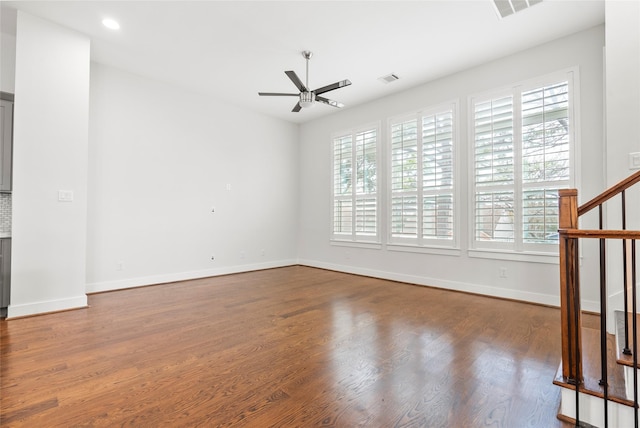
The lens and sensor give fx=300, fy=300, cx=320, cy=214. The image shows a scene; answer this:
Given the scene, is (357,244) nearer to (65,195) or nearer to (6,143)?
(65,195)

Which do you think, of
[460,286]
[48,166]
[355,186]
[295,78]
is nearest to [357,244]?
[355,186]

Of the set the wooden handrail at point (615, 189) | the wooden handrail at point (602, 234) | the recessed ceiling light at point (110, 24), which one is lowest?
the wooden handrail at point (602, 234)

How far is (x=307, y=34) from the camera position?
360cm

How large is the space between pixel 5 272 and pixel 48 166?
1205 mm

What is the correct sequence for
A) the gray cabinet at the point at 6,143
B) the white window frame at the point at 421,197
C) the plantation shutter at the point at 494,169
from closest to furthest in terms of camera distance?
the gray cabinet at the point at 6,143, the plantation shutter at the point at 494,169, the white window frame at the point at 421,197

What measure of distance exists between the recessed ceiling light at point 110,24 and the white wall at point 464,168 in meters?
3.87

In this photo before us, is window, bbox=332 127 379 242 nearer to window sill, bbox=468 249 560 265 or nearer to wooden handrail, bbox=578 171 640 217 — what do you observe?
window sill, bbox=468 249 560 265

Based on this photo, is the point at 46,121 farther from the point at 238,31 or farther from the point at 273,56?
the point at 273,56

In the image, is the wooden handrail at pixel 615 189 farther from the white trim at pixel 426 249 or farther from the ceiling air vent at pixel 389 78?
the ceiling air vent at pixel 389 78

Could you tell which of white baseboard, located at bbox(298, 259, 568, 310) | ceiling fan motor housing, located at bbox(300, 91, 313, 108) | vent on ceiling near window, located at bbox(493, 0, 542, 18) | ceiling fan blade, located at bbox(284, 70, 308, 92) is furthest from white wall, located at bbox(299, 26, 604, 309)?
ceiling fan blade, located at bbox(284, 70, 308, 92)

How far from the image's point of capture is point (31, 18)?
→ 130 inches

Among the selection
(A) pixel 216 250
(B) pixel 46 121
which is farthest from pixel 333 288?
(B) pixel 46 121

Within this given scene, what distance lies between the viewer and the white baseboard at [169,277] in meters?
4.29

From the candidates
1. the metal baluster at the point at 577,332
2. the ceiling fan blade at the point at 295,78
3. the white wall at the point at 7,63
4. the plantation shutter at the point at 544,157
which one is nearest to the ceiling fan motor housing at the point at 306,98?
the ceiling fan blade at the point at 295,78
